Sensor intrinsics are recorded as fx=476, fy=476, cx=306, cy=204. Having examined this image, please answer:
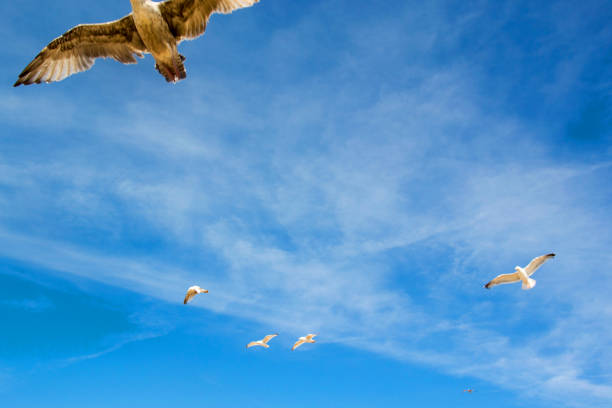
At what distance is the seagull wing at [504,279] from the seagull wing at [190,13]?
57.9ft

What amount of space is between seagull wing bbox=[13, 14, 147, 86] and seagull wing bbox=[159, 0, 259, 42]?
2080 millimetres

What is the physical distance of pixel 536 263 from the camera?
2267 cm

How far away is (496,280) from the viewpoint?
23750mm

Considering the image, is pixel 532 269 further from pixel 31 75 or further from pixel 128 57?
pixel 31 75

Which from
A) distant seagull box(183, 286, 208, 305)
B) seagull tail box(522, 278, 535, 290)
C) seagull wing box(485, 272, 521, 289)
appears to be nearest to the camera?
seagull tail box(522, 278, 535, 290)

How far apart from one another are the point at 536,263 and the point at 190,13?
19.9 m

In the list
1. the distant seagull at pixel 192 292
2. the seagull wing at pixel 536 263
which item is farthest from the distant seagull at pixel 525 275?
the distant seagull at pixel 192 292

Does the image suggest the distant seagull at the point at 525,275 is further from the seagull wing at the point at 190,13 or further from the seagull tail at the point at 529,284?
the seagull wing at the point at 190,13

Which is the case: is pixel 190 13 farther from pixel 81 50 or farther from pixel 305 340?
pixel 305 340

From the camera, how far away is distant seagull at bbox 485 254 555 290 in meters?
22.1

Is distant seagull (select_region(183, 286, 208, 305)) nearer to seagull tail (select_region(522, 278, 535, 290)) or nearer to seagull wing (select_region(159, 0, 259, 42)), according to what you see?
seagull wing (select_region(159, 0, 259, 42))

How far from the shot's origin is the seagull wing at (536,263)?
72.6 ft

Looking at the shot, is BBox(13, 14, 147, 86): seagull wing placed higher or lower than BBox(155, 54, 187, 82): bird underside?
higher

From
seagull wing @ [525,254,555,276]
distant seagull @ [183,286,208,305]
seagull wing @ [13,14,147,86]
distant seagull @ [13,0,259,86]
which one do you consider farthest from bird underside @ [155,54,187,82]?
seagull wing @ [525,254,555,276]
